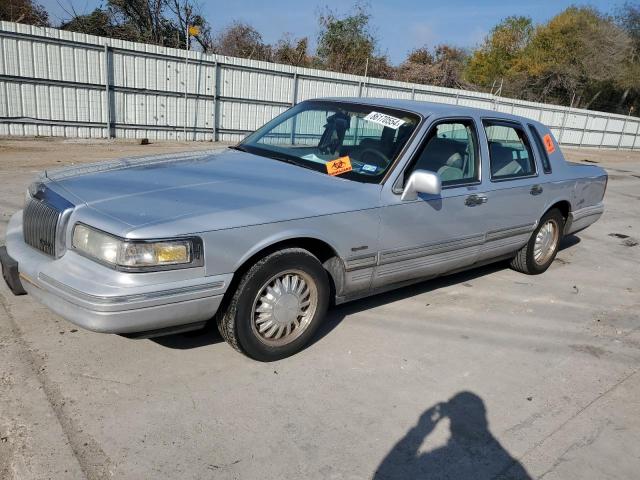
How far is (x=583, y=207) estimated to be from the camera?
6.04m

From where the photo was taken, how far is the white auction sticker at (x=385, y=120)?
4.08 meters

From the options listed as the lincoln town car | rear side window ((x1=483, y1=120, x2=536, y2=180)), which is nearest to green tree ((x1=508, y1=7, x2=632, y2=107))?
rear side window ((x1=483, y1=120, x2=536, y2=180))

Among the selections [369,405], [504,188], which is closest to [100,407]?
[369,405]

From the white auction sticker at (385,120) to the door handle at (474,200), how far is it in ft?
2.75

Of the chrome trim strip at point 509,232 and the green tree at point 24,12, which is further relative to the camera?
the green tree at point 24,12

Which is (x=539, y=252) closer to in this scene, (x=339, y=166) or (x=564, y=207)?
(x=564, y=207)

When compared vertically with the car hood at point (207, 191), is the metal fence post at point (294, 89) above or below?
above

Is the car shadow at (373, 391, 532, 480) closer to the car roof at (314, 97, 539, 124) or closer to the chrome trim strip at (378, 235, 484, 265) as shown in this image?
the chrome trim strip at (378, 235, 484, 265)

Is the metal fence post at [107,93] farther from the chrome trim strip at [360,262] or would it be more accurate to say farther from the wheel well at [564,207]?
the chrome trim strip at [360,262]

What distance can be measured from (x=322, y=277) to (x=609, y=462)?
1.86 m

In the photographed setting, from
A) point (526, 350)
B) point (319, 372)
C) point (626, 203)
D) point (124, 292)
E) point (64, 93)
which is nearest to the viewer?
point (124, 292)

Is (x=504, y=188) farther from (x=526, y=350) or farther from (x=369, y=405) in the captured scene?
(x=369, y=405)

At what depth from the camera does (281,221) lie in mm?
3143

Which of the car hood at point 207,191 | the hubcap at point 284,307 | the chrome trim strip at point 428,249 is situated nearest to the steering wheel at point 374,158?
the car hood at point 207,191
